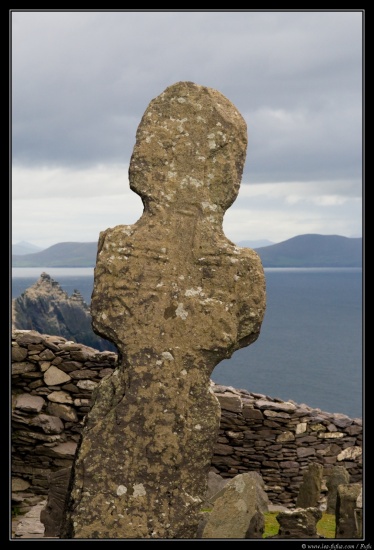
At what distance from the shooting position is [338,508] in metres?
9.91

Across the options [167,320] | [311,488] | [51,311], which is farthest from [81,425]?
[51,311]

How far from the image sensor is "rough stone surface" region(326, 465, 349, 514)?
13.4 meters

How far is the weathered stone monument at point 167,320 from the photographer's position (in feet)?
24.1

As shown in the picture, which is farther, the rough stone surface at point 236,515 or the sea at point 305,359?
the sea at point 305,359

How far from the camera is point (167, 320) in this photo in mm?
7516

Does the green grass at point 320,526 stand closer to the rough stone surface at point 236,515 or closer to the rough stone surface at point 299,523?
the rough stone surface at point 299,523

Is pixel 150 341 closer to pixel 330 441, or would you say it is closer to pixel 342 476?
pixel 342 476

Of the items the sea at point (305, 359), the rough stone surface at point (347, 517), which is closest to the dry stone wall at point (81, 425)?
the rough stone surface at point (347, 517)

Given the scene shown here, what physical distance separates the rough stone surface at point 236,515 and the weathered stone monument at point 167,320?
191 cm

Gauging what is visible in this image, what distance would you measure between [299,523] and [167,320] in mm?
3825

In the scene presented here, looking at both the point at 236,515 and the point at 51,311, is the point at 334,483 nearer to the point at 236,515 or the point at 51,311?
the point at 236,515

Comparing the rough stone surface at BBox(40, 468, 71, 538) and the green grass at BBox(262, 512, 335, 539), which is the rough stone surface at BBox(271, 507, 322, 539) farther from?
the rough stone surface at BBox(40, 468, 71, 538)

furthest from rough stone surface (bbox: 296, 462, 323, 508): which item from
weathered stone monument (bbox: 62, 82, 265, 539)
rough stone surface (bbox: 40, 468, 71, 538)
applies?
weathered stone monument (bbox: 62, 82, 265, 539)

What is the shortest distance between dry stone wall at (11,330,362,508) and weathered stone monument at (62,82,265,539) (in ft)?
21.2
